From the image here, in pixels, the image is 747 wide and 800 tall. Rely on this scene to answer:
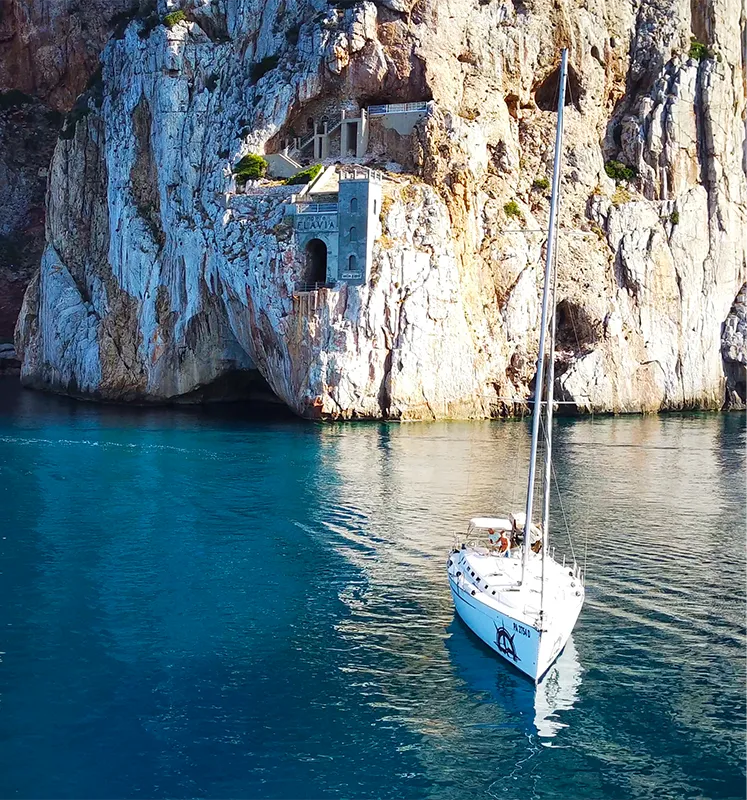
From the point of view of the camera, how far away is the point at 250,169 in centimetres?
7612

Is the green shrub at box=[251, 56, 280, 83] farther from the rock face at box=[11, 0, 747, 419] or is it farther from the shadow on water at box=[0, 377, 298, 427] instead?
the shadow on water at box=[0, 377, 298, 427]

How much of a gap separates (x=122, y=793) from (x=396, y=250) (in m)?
53.6

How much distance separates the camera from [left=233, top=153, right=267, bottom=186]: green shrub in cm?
7619

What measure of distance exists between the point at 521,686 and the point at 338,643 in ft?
17.9

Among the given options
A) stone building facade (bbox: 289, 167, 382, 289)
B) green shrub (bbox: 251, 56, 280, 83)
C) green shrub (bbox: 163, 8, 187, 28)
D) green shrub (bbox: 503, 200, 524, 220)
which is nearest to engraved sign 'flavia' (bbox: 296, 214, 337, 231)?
stone building facade (bbox: 289, 167, 382, 289)

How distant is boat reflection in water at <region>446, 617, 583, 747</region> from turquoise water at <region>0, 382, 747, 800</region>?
79 millimetres

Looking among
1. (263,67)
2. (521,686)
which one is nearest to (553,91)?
(263,67)

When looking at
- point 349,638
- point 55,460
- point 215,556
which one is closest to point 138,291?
point 55,460

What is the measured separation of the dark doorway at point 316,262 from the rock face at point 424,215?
1643 millimetres

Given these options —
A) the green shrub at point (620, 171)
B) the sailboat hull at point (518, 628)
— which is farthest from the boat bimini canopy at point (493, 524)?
the green shrub at point (620, 171)

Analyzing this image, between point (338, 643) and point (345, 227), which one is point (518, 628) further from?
point (345, 227)

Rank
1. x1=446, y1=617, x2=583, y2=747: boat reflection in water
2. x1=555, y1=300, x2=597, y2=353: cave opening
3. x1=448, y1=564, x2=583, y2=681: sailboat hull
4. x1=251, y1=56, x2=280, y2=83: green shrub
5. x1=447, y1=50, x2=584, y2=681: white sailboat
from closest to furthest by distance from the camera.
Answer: x1=446, y1=617, x2=583, y2=747: boat reflection in water → x1=448, y1=564, x2=583, y2=681: sailboat hull → x1=447, y1=50, x2=584, y2=681: white sailboat → x1=251, y1=56, x2=280, y2=83: green shrub → x1=555, y1=300, x2=597, y2=353: cave opening

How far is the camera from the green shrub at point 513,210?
80.7 meters

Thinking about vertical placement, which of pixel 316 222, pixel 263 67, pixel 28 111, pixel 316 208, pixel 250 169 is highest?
pixel 28 111
